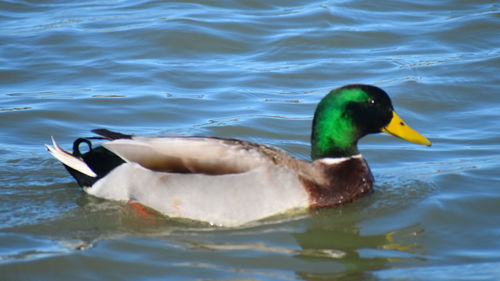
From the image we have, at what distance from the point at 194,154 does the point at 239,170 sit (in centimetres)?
37

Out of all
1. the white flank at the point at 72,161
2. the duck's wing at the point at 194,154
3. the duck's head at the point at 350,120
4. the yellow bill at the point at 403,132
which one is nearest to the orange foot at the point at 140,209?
the duck's wing at the point at 194,154

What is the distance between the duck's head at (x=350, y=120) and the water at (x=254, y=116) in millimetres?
502

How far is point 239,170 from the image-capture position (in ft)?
18.9

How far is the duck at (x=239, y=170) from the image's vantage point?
225 inches

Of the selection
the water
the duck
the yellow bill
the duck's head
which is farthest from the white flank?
the yellow bill

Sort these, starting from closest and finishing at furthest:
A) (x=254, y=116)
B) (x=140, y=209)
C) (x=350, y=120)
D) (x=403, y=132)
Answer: (x=140, y=209)
(x=350, y=120)
(x=403, y=132)
(x=254, y=116)

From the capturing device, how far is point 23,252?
16.8ft

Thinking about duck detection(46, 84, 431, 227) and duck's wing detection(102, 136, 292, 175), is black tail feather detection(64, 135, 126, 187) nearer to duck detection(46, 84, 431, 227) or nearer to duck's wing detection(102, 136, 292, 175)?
duck detection(46, 84, 431, 227)

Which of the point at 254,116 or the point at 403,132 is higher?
the point at 403,132

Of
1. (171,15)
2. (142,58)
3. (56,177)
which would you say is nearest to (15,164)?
(56,177)

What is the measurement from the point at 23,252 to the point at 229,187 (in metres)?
1.52

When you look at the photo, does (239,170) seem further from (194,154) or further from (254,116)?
(254,116)

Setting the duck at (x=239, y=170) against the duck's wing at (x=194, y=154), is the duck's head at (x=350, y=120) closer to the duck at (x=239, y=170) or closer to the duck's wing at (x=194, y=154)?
the duck at (x=239, y=170)

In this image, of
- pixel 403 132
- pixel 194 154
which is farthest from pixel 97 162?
pixel 403 132
